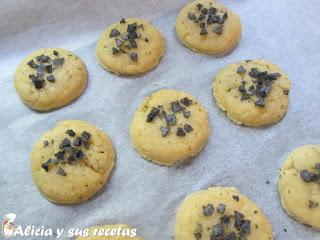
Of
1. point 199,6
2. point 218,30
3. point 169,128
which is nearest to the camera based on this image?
point 169,128

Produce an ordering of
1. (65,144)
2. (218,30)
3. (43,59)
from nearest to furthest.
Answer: (65,144)
(43,59)
(218,30)

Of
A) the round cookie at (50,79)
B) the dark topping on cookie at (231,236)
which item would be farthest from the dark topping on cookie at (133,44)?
the dark topping on cookie at (231,236)

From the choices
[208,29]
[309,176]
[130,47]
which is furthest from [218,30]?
[309,176]

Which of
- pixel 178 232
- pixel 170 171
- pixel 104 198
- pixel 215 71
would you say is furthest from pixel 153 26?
pixel 178 232

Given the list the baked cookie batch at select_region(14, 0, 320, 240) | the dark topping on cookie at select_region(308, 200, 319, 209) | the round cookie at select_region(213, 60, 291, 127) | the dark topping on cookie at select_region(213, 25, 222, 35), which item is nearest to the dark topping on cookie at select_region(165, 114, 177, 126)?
the baked cookie batch at select_region(14, 0, 320, 240)

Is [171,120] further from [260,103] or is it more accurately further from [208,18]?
[208,18]

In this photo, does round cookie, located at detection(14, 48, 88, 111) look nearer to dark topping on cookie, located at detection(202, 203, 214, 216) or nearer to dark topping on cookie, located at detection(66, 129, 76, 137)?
dark topping on cookie, located at detection(66, 129, 76, 137)
